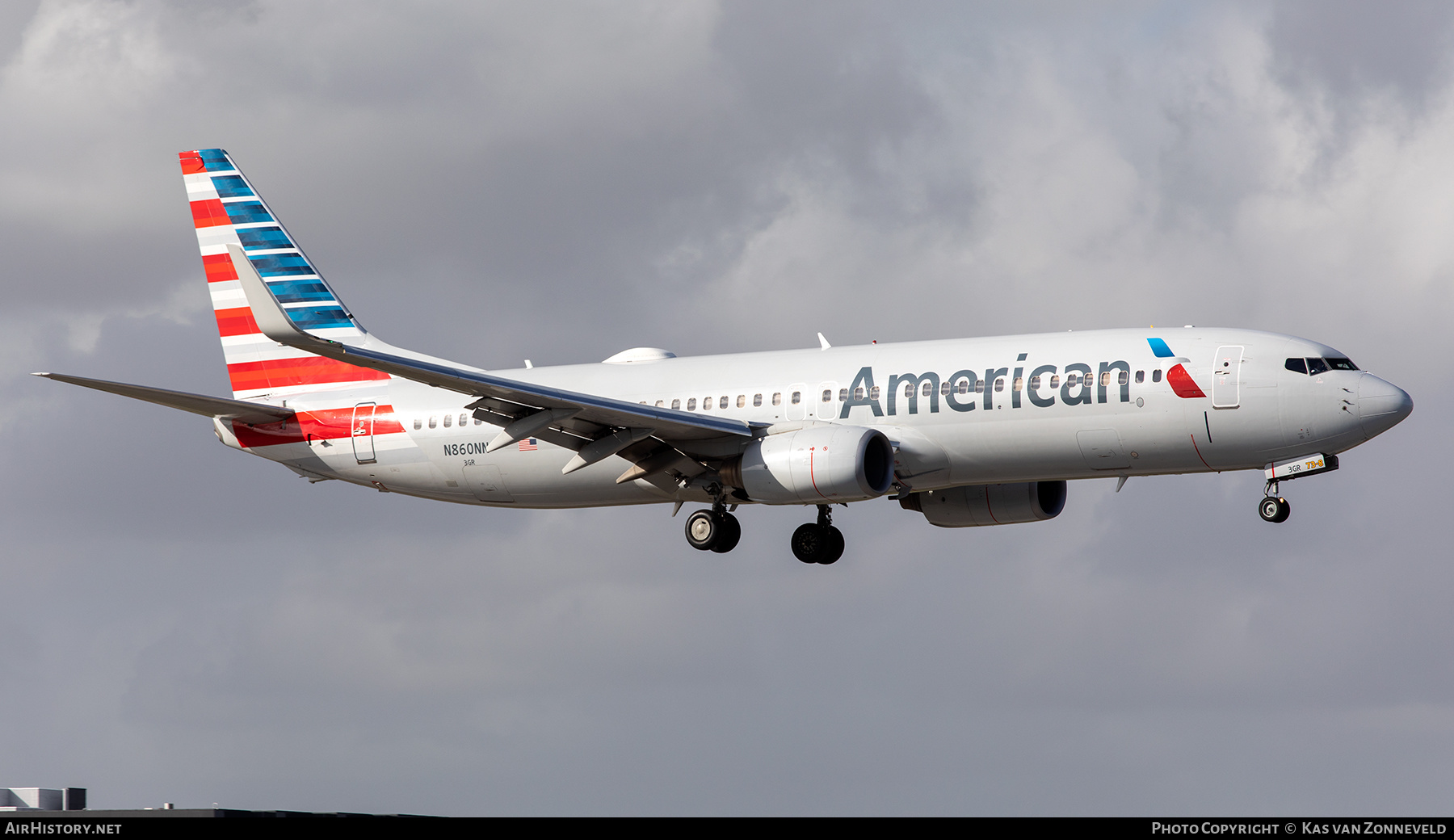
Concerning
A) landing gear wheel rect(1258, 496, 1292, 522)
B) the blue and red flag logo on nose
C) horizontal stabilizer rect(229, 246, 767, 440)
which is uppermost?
horizontal stabilizer rect(229, 246, 767, 440)

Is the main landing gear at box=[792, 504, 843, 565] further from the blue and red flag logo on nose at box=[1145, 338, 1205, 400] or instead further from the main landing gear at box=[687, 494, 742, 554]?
the blue and red flag logo on nose at box=[1145, 338, 1205, 400]

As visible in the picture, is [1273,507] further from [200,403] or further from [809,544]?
[200,403]

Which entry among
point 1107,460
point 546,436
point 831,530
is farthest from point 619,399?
point 1107,460

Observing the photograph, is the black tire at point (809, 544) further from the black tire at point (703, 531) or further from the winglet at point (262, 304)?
the winglet at point (262, 304)

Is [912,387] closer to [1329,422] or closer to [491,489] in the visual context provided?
[1329,422]

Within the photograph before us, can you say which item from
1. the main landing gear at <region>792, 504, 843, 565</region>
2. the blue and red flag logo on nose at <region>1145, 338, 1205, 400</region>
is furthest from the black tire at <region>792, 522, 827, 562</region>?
the blue and red flag logo on nose at <region>1145, 338, 1205, 400</region>

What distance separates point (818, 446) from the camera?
44.4 m

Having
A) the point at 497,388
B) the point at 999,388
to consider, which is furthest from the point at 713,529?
the point at 999,388

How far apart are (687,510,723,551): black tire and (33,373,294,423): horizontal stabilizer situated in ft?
44.6

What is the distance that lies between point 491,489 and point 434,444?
2158 mm

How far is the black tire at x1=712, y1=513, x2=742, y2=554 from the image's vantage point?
48.9 m
